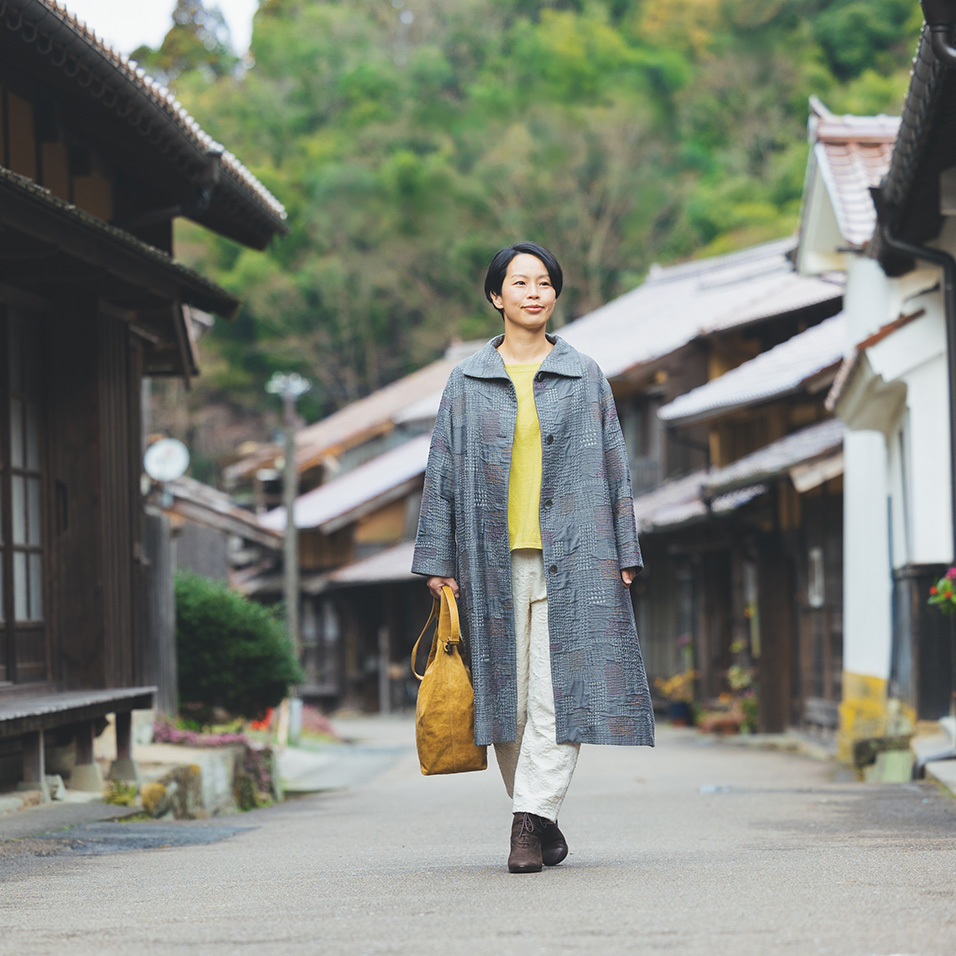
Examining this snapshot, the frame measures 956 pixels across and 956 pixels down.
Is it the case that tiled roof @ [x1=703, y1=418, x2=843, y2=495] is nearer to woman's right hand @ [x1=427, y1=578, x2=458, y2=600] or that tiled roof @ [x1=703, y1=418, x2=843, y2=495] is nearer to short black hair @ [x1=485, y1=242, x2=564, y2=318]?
short black hair @ [x1=485, y1=242, x2=564, y2=318]

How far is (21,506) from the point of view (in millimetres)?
8945

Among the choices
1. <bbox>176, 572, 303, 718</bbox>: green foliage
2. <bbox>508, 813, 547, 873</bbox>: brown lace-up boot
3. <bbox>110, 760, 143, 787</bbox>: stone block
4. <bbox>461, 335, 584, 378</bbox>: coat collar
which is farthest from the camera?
<bbox>176, 572, 303, 718</bbox>: green foliage

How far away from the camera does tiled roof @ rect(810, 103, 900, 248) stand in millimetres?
13999

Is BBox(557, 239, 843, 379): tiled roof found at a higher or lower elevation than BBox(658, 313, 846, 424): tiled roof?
higher

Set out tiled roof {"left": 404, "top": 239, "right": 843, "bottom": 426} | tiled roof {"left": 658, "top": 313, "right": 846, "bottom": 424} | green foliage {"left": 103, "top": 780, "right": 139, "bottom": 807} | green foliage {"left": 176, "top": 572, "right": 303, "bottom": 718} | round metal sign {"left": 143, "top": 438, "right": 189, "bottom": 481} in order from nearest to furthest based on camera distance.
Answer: green foliage {"left": 103, "top": 780, "right": 139, "bottom": 807}, green foliage {"left": 176, "top": 572, "right": 303, "bottom": 718}, tiled roof {"left": 658, "top": 313, "right": 846, "bottom": 424}, round metal sign {"left": 143, "top": 438, "right": 189, "bottom": 481}, tiled roof {"left": 404, "top": 239, "right": 843, "bottom": 426}

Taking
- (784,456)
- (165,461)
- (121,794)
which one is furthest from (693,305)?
(121,794)

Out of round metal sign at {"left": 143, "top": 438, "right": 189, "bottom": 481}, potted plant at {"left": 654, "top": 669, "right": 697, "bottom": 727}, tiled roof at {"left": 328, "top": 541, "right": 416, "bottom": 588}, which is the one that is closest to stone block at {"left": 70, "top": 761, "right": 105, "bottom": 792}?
round metal sign at {"left": 143, "top": 438, "right": 189, "bottom": 481}

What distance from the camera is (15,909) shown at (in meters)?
4.42

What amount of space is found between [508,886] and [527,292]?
2069mm

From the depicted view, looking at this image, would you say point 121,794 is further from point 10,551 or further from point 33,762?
point 10,551

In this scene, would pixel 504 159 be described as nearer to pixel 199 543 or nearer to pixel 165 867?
pixel 199 543

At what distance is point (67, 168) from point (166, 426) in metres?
40.9

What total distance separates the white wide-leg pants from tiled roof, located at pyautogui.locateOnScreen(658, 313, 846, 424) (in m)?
11.6

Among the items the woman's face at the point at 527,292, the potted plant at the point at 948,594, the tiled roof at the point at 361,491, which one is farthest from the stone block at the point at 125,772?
the tiled roof at the point at 361,491
